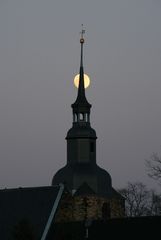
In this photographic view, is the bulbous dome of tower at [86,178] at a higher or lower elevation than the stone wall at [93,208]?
higher

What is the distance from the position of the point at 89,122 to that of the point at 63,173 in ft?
15.5

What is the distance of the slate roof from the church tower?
14.7 ft

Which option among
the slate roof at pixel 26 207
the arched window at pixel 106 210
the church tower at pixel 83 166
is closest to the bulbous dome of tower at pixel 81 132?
the church tower at pixel 83 166

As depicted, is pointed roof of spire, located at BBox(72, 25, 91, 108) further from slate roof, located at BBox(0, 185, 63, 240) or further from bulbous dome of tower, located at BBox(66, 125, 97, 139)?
slate roof, located at BBox(0, 185, 63, 240)

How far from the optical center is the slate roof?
196 ft

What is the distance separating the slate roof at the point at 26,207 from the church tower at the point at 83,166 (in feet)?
14.7

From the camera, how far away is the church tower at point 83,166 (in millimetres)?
68625

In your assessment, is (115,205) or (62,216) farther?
(115,205)

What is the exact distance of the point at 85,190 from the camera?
68250 mm

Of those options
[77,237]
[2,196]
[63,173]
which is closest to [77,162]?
[63,173]

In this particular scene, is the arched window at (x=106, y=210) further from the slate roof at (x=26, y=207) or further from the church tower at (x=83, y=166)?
the slate roof at (x=26, y=207)

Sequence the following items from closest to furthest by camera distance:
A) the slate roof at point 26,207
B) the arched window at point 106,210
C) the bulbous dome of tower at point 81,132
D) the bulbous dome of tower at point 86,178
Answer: the slate roof at point 26,207 < the arched window at point 106,210 < the bulbous dome of tower at point 86,178 < the bulbous dome of tower at point 81,132

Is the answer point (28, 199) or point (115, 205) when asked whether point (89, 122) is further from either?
point (28, 199)

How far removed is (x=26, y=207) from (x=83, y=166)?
29.8 ft
